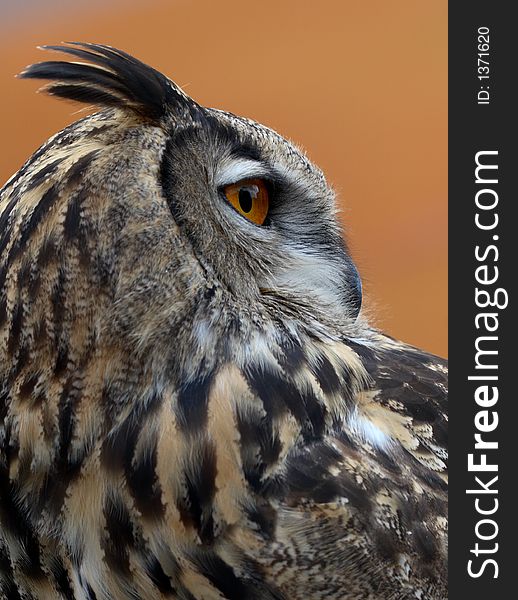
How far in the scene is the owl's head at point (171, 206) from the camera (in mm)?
886

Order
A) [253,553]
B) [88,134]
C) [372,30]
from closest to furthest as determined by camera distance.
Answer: [253,553], [88,134], [372,30]

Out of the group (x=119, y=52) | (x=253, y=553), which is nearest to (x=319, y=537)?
(x=253, y=553)

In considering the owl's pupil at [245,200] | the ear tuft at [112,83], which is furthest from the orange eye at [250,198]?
the ear tuft at [112,83]

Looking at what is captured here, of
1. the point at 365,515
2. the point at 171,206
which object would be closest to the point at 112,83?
the point at 171,206

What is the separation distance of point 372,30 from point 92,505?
9.21 feet

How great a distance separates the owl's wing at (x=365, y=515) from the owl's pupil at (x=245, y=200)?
0.29 m

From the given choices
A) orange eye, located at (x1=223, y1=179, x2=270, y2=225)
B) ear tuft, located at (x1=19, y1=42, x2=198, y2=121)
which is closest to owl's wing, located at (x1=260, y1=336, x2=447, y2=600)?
orange eye, located at (x1=223, y1=179, x2=270, y2=225)

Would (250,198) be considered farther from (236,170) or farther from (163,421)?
(163,421)

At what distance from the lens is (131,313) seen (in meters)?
0.88

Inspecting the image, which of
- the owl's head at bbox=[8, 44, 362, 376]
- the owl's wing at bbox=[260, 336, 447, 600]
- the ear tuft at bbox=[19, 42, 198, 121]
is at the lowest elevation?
the owl's wing at bbox=[260, 336, 447, 600]

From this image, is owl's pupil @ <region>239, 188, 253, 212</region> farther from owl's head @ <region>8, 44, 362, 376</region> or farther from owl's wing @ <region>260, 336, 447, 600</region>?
owl's wing @ <region>260, 336, 447, 600</region>

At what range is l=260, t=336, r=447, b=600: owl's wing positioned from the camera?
87 cm

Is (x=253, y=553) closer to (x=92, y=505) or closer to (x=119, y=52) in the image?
(x=92, y=505)

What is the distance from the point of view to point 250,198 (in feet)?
3.48
